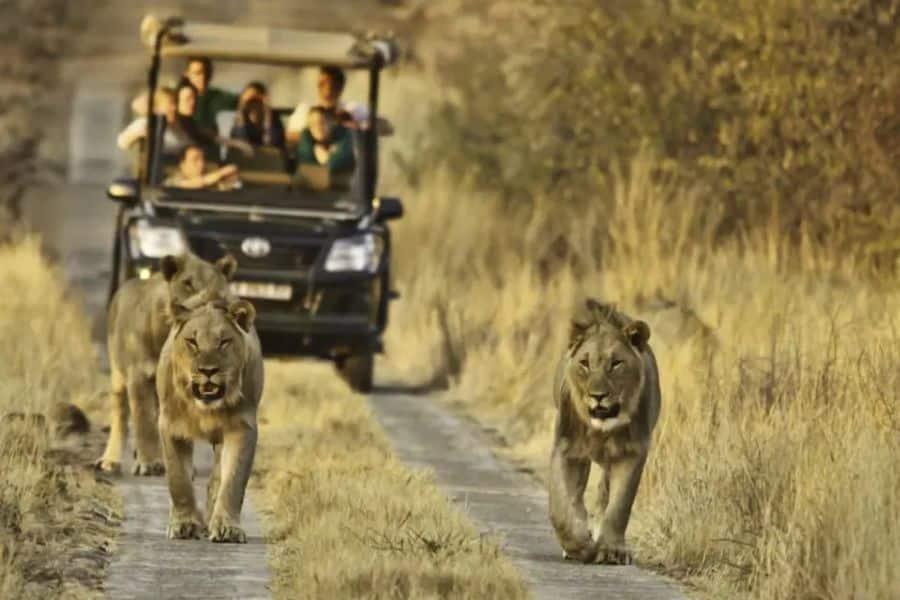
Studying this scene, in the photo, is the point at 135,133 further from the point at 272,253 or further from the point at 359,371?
the point at 359,371

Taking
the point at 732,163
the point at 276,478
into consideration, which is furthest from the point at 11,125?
the point at 276,478

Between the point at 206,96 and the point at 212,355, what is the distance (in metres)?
8.06

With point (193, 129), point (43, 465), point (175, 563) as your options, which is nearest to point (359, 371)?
point (193, 129)

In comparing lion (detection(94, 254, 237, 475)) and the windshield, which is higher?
the windshield

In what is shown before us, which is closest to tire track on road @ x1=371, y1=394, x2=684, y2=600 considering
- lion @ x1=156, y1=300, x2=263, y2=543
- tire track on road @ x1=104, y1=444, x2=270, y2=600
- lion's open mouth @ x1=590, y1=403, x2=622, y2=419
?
lion's open mouth @ x1=590, y1=403, x2=622, y2=419

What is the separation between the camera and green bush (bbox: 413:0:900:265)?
66.7 ft

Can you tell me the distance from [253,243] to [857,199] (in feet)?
13.2

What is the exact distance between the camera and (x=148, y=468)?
47.7ft

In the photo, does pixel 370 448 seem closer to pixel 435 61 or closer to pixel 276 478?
pixel 276 478

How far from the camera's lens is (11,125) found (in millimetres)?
30625

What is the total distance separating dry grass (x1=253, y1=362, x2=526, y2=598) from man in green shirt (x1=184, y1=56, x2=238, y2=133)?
294 cm

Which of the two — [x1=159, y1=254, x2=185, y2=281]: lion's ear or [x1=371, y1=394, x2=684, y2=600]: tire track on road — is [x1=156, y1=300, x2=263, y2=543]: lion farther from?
[x1=159, y1=254, x2=185, y2=281]: lion's ear

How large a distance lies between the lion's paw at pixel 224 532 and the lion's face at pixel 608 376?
4.39ft

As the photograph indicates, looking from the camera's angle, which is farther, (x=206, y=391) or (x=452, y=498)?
(x=452, y=498)
